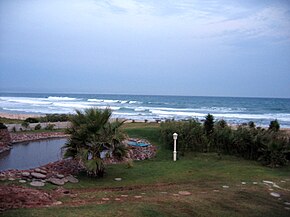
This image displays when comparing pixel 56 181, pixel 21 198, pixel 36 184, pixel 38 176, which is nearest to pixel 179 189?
pixel 56 181

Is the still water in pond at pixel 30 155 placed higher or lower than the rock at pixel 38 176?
lower

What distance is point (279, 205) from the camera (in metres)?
6.49

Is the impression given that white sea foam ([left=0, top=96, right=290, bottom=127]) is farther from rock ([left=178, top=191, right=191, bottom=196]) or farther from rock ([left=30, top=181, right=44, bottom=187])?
rock ([left=178, top=191, right=191, bottom=196])

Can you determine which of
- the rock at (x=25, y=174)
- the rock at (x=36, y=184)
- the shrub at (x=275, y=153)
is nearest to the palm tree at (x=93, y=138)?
the rock at (x=25, y=174)

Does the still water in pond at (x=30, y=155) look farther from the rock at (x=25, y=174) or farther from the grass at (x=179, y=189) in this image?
the grass at (x=179, y=189)

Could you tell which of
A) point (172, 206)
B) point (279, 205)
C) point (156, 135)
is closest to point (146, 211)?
point (172, 206)

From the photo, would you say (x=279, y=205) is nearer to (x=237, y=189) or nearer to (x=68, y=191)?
(x=237, y=189)

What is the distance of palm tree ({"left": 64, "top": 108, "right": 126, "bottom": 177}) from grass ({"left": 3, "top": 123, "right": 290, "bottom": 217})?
505 millimetres

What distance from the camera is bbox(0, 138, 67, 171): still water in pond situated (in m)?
9.49

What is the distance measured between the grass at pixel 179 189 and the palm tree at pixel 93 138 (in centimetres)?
50

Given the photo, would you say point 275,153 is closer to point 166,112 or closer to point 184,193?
point 184,193

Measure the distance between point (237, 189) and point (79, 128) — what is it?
14.1 feet

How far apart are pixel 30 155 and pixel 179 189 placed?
5.89 meters

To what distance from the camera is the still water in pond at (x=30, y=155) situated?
31.1ft
